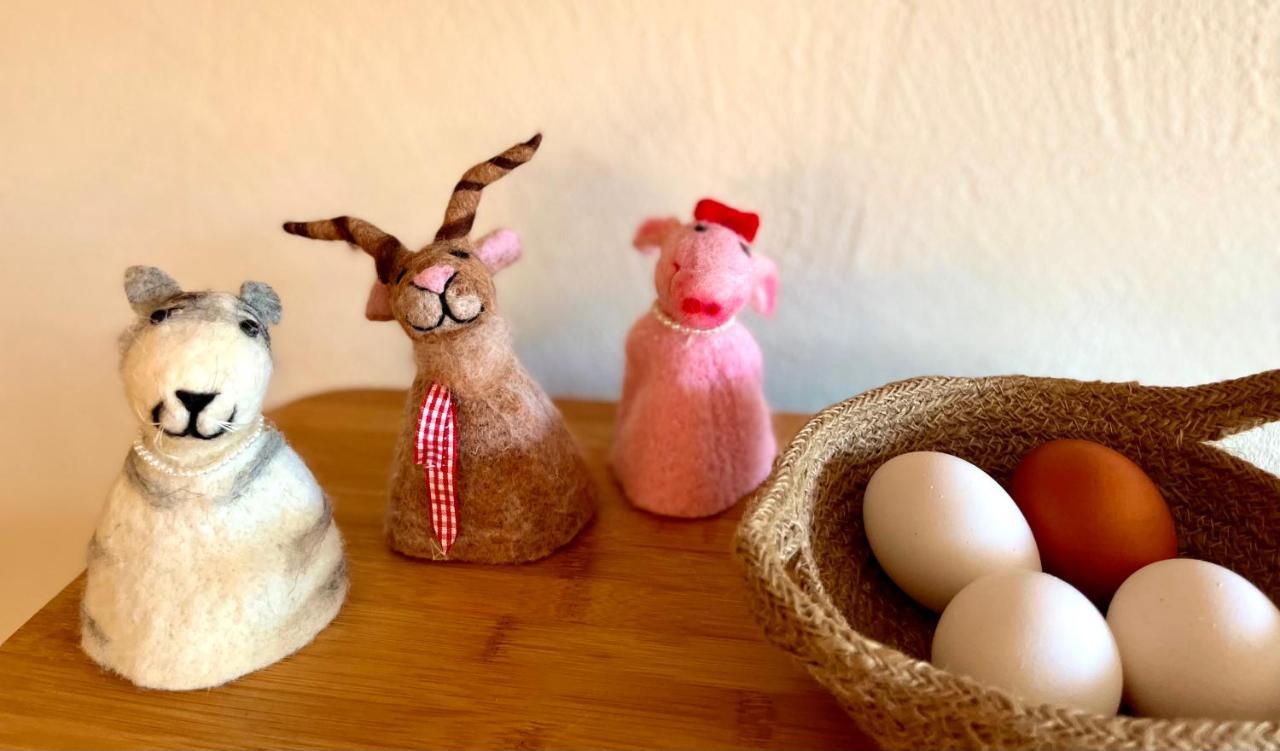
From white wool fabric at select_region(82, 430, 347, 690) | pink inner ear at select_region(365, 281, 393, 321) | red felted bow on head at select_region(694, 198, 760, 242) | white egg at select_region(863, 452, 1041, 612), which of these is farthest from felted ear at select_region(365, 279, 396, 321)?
white egg at select_region(863, 452, 1041, 612)

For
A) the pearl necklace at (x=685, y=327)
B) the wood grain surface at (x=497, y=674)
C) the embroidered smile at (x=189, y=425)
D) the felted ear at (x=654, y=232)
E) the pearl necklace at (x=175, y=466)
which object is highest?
the felted ear at (x=654, y=232)

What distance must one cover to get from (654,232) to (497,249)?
0.47 ft

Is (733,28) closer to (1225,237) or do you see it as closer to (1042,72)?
(1042,72)

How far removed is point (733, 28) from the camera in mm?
722

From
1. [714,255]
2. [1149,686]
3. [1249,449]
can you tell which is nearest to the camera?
[1149,686]

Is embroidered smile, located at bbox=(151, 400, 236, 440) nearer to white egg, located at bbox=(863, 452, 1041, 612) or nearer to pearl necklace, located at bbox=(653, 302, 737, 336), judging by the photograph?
pearl necklace, located at bbox=(653, 302, 737, 336)

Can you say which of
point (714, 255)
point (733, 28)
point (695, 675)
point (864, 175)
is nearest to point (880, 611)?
point (695, 675)

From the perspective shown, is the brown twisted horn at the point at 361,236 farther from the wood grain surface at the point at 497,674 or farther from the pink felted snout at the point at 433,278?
the wood grain surface at the point at 497,674

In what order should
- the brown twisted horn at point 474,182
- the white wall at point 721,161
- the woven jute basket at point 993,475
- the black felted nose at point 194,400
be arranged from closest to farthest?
the woven jute basket at point 993,475, the black felted nose at point 194,400, the brown twisted horn at point 474,182, the white wall at point 721,161

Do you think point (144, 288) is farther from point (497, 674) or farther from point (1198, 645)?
point (1198, 645)

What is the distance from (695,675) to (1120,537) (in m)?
0.30

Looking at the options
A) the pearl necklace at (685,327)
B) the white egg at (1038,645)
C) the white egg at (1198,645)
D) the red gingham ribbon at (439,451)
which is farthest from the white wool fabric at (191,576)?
the white egg at (1198,645)

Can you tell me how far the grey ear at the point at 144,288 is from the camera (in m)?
0.54

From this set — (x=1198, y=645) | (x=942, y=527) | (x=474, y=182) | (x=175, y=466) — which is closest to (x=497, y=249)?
(x=474, y=182)
